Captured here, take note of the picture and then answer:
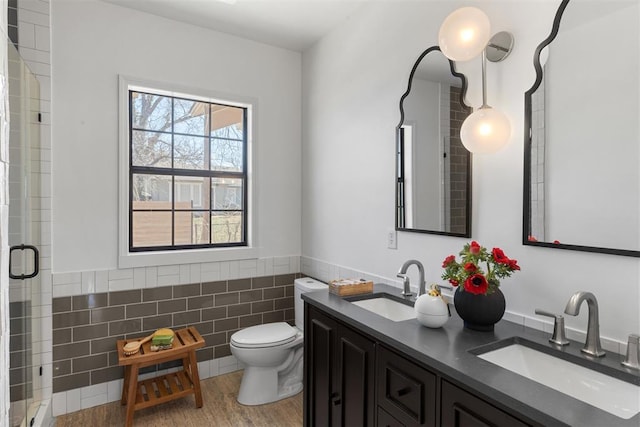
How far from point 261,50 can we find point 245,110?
515mm

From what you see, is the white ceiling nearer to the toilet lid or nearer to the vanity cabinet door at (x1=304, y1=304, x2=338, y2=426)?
the vanity cabinet door at (x1=304, y1=304, x2=338, y2=426)

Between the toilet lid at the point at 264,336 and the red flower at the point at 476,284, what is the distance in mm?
1469

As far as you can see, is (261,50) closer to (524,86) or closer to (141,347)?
(524,86)

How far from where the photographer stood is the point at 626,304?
120 cm

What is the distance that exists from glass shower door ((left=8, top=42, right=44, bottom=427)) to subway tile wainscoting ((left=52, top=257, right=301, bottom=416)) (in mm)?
170

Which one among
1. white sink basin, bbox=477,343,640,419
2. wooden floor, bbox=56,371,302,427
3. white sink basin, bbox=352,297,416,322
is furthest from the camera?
wooden floor, bbox=56,371,302,427

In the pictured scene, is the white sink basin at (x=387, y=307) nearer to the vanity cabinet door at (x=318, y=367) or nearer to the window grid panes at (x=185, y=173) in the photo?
the vanity cabinet door at (x=318, y=367)

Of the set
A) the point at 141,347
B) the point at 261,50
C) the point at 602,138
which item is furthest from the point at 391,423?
the point at 261,50

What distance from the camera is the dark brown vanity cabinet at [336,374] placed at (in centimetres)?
151

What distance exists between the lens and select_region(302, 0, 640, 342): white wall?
1.35 metres

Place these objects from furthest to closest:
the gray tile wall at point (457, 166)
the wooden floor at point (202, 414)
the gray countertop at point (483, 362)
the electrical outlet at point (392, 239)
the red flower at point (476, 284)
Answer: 1. the wooden floor at point (202, 414)
2. the electrical outlet at point (392, 239)
3. the gray tile wall at point (457, 166)
4. the red flower at point (476, 284)
5. the gray countertop at point (483, 362)

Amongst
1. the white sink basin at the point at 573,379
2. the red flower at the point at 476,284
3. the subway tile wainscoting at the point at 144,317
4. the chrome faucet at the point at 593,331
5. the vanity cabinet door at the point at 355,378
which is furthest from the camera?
the subway tile wainscoting at the point at 144,317

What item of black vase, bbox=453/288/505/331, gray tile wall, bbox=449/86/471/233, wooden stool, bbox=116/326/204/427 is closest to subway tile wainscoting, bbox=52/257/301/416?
wooden stool, bbox=116/326/204/427

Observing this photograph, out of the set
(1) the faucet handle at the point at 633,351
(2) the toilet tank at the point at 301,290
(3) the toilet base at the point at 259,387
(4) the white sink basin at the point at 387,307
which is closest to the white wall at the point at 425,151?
(4) the white sink basin at the point at 387,307
